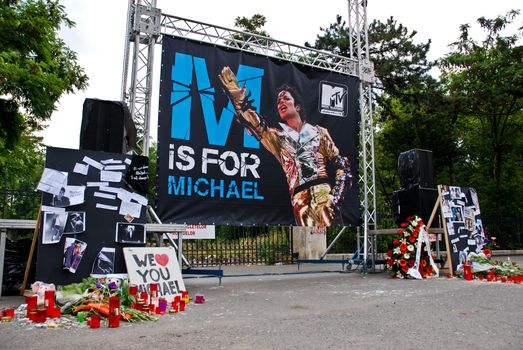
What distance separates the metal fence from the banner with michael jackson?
207 inches

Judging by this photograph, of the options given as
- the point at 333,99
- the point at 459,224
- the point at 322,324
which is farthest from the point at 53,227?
the point at 459,224

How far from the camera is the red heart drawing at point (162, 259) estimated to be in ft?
20.6

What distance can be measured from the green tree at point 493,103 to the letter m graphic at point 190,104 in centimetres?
1384

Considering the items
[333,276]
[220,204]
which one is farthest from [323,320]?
[333,276]

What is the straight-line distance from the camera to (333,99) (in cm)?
1077

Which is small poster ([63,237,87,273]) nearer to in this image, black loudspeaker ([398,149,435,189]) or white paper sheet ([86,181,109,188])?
white paper sheet ([86,181,109,188])

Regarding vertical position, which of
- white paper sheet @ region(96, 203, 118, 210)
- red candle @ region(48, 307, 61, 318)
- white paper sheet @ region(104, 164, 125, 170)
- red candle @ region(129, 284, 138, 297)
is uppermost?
white paper sheet @ region(104, 164, 125, 170)

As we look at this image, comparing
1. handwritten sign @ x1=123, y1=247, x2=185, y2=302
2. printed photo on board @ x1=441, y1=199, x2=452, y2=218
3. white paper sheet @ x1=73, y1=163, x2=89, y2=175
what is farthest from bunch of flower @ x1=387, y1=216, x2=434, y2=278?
white paper sheet @ x1=73, y1=163, x2=89, y2=175

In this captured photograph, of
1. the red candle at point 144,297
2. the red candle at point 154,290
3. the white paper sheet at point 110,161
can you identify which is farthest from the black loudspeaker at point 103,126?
the red candle at point 144,297

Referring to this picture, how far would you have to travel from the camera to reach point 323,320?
477cm

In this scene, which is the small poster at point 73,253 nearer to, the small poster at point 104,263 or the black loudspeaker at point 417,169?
the small poster at point 104,263

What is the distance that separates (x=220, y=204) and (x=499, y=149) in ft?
58.2

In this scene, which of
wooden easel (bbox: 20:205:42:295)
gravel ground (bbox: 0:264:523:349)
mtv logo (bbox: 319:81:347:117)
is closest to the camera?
gravel ground (bbox: 0:264:523:349)

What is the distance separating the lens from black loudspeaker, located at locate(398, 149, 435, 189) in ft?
33.5
